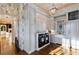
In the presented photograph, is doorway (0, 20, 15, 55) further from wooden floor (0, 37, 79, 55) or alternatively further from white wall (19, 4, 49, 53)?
white wall (19, 4, 49, 53)

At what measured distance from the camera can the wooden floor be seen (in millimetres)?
1876

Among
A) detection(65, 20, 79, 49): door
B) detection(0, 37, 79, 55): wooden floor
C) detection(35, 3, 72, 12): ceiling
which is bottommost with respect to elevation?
detection(0, 37, 79, 55): wooden floor

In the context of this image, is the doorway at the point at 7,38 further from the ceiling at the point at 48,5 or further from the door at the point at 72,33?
the door at the point at 72,33

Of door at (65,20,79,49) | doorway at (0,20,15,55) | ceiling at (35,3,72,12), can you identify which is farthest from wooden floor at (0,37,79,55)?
ceiling at (35,3,72,12)

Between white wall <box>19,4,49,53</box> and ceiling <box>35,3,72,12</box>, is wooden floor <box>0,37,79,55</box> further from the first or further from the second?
ceiling <box>35,3,72,12</box>

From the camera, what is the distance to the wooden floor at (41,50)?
6.15 ft

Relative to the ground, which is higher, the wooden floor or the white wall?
the white wall

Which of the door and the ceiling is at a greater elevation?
the ceiling

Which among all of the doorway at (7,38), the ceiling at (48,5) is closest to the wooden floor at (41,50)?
the doorway at (7,38)

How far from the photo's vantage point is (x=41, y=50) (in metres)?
1.93

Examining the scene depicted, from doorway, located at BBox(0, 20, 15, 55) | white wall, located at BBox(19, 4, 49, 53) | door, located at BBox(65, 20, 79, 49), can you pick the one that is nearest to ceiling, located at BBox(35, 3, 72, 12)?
white wall, located at BBox(19, 4, 49, 53)

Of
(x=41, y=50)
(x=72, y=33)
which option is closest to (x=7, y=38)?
(x=41, y=50)
